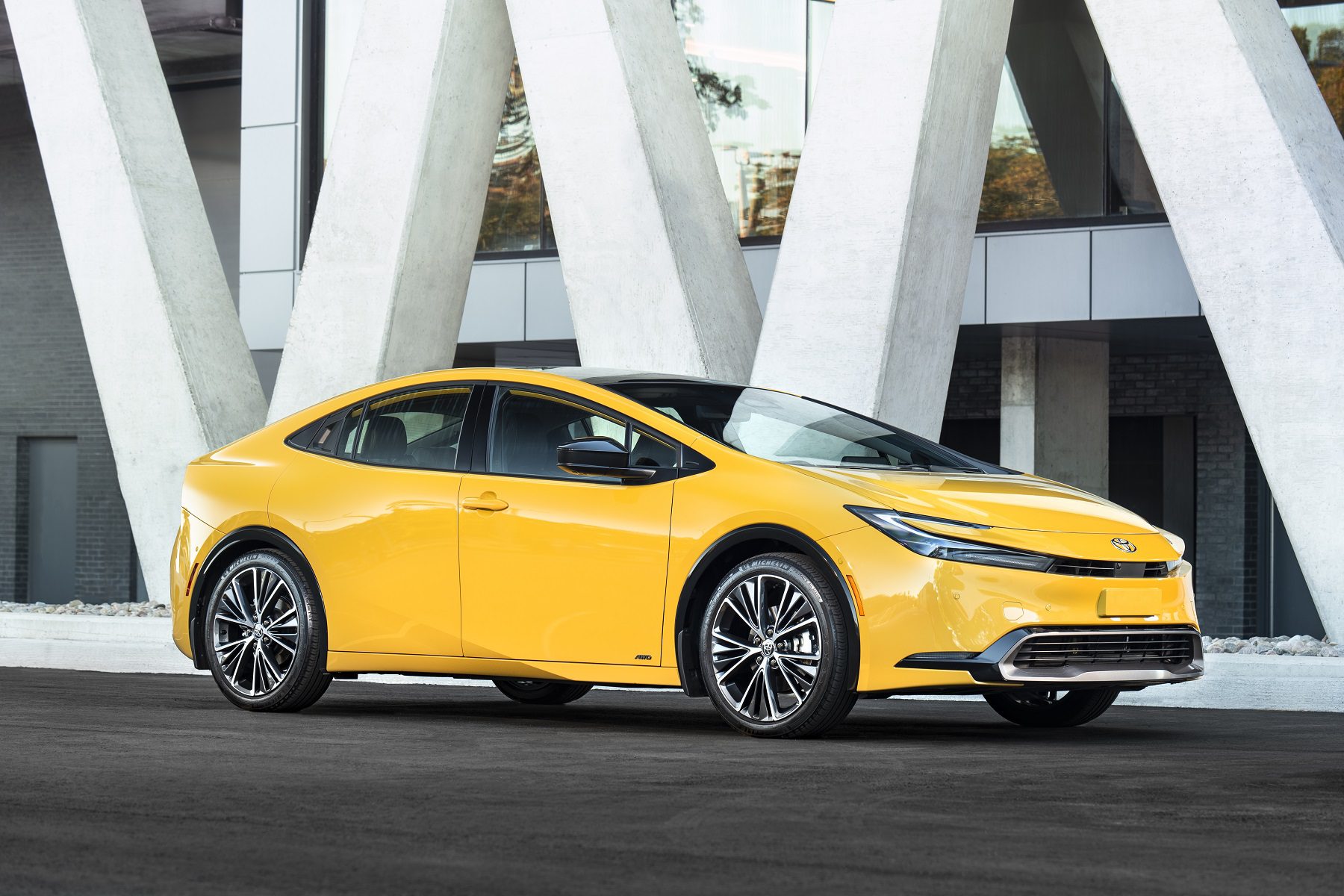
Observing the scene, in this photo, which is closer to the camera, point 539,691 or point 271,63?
point 539,691

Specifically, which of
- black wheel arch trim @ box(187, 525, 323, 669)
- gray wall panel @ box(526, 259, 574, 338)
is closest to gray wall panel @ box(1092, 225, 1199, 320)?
gray wall panel @ box(526, 259, 574, 338)

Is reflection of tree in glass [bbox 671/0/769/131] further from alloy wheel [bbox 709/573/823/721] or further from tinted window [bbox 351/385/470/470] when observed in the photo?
alloy wheel [bbox 709/573/823/721]

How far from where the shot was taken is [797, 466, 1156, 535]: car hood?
7.73 metres

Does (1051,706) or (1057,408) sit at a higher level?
(1057,408)

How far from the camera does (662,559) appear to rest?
8.12m

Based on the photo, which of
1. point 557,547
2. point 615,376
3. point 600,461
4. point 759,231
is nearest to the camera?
point 600,461

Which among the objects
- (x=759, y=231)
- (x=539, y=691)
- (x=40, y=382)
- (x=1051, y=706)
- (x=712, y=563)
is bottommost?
(x=539, y=691)

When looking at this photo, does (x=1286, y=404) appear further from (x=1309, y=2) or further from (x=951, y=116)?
(x=1309, y=2)

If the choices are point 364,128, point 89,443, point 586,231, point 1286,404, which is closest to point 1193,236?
point 1286,404

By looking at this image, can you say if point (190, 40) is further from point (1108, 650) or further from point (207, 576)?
point (1108, 650)

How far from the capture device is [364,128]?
14.6 metres

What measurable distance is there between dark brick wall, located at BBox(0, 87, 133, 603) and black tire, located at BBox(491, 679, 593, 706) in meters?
21.9

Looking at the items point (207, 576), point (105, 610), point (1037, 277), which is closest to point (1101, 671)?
point (207, 576)

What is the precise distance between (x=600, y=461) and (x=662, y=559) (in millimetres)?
475
